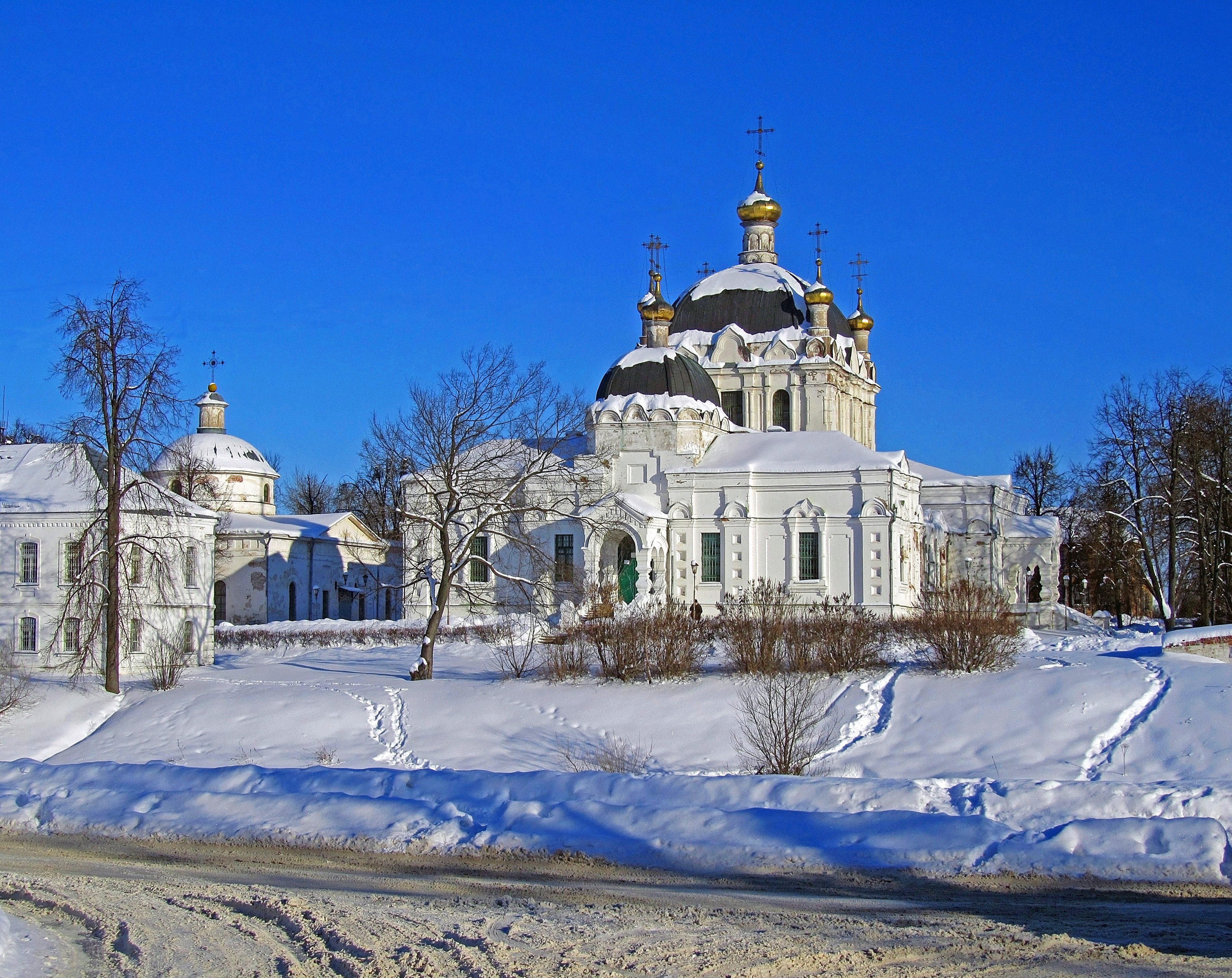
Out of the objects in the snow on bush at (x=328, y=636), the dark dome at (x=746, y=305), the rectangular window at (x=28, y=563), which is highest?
the dark dome at (x=746, y=305)

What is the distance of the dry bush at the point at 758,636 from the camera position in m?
24.1

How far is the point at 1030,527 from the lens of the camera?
4253 centimetres

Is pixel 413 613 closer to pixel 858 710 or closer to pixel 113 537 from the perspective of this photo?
pixel 113 537

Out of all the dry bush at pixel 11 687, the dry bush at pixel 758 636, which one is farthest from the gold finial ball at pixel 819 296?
the dry bush at pixel 11 687

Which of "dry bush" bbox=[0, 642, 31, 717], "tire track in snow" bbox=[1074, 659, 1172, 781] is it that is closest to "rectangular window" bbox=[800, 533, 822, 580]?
"tire track in snow" bbox=[1074, 659, 1172, 781]

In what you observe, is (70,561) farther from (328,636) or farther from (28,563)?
(328,636)

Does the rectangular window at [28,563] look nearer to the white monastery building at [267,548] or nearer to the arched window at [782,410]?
the white monastery building at [267,548]

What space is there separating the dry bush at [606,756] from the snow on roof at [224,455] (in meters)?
31.3

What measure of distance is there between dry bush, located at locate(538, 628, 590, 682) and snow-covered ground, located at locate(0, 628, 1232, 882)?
0.53m

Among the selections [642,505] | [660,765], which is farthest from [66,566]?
[660,765]

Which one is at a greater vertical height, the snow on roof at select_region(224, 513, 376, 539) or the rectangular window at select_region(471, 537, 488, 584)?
the snow on roof at select_region(224, 513, 376, 539)

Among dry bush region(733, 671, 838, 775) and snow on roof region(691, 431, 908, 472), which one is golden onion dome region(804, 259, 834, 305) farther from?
dry bush region(733, 671, 838, 775)

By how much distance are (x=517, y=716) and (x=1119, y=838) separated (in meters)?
14.7

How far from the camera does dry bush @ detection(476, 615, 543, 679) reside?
26094 millimetres
